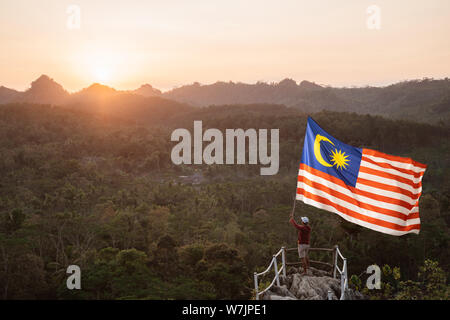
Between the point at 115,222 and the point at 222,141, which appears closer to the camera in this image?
the point at 115,222

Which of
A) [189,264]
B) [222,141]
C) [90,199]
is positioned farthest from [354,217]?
[222,141]

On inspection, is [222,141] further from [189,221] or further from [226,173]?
[189,221]

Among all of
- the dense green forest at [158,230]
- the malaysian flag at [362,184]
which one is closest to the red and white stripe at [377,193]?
the malaysian flag at [362,184]

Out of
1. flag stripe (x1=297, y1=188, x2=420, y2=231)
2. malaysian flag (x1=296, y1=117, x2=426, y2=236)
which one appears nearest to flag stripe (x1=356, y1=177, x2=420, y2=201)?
malaysian flag (x1=296, y1=117, x2=426, y2=236)

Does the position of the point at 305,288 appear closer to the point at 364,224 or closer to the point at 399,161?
the point at 364,224

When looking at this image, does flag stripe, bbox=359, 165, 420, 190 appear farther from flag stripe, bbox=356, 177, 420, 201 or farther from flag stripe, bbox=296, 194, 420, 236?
flag stripe, bbox=296, 194, 420, 236
